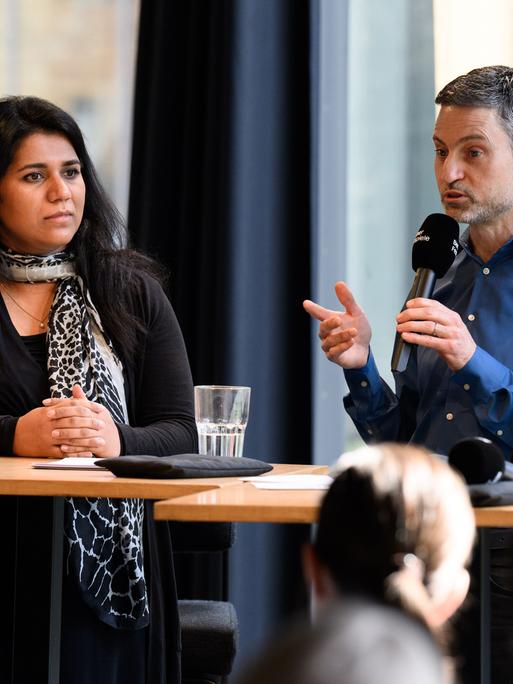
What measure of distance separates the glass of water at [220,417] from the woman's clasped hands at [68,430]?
17 cm

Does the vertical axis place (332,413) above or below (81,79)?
below

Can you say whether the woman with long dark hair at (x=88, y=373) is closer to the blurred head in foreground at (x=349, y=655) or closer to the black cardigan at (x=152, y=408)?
the black cardigan at (x=152, y=408)

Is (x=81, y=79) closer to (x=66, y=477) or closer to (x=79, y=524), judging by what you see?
(x=79, y=524)

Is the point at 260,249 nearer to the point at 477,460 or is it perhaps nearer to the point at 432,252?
the point at 432,252

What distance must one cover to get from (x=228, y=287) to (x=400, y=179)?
22.3 inches

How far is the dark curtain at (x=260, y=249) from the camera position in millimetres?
3127

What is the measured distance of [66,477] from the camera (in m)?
1.54

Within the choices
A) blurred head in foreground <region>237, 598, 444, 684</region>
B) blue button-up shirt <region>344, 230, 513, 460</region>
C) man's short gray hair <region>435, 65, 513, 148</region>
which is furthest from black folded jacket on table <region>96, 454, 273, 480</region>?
blurred head in foreground <region>237, 598, 444, 684</region>

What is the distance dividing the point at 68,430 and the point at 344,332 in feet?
1.66

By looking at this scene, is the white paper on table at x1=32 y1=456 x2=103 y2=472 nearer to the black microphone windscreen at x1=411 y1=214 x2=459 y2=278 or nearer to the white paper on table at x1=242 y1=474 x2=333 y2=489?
the white paper on table at x1=242 y1=474 x2=333 y2=489

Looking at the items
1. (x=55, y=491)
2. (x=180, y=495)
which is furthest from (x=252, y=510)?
(x=55, y=491)

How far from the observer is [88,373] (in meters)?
2.16

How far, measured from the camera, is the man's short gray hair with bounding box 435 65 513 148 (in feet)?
6.70

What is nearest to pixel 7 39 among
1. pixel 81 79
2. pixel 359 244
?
pixel 81 79
